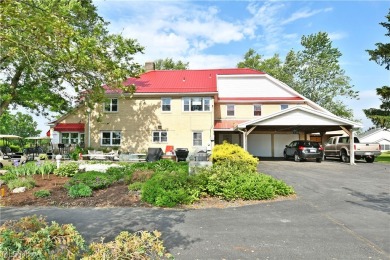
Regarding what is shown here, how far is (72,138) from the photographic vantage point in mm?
27656

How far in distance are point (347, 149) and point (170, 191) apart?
64.4 feet

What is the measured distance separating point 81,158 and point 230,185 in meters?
17.8

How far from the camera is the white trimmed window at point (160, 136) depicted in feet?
86.7

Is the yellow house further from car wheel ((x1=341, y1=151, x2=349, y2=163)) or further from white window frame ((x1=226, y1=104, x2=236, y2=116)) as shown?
car wheel ((x1=341, y1=151, x2=349, y2=163))

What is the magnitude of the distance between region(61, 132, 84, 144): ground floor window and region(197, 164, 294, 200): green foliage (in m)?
20.7

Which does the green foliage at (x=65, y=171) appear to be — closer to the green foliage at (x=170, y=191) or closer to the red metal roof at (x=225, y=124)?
the green foliage at (x=170, y=191)

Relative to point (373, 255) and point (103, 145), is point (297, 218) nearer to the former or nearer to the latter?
point (373, 255)

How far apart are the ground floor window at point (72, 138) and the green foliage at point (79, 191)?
19.4 meters

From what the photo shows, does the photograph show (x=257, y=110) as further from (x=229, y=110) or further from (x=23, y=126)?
(x=23, y=126)

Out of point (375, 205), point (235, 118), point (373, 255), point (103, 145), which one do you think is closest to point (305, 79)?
point (235, 118)

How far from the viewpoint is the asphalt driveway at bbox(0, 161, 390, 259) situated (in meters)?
4.87

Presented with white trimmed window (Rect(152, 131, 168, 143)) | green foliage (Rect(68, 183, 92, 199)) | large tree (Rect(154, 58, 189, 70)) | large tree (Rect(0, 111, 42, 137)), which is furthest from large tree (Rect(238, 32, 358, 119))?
large tree (Rect(0, 111, 42, 137))

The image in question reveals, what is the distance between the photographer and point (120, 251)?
2.85m

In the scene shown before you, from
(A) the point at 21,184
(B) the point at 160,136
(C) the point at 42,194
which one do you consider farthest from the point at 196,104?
(C) the point at 42,194
